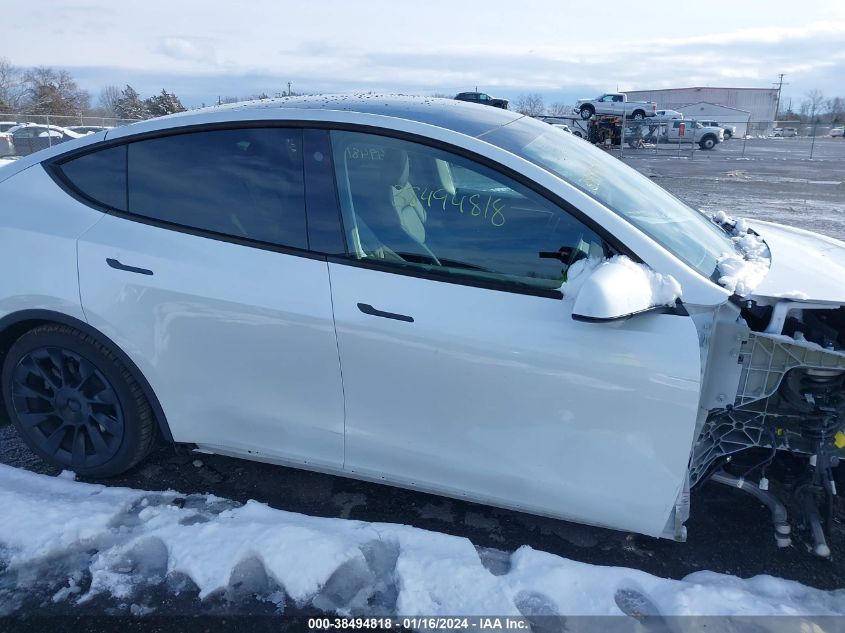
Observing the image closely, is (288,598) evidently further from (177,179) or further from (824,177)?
(824,177)

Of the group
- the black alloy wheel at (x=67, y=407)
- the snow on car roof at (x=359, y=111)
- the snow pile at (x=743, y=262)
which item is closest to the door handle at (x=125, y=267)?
the black alloy wheel at (x=67, y=407)

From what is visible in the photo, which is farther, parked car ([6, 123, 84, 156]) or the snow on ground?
parked car ([6, 123, 84, 156])

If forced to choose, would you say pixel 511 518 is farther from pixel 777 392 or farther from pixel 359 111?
pixel 359 111

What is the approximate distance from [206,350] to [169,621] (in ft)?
3.39

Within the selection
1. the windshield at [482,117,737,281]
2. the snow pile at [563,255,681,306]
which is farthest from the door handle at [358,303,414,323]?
the windshield at [482,117,737,281]

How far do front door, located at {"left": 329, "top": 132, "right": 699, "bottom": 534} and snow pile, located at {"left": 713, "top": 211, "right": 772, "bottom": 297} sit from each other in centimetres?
31

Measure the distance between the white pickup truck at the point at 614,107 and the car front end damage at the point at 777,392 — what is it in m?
41.7

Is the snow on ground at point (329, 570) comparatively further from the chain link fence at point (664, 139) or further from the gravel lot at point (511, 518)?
the chain link fence at point (664, 139)

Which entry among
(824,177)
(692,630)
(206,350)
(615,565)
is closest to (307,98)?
(206,350)

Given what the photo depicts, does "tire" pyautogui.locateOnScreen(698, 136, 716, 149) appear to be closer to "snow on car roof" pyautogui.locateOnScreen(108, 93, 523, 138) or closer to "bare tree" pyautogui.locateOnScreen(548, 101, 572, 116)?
"bare tree" pyautogui.locateOnScreen(548, 101, 572, 116)

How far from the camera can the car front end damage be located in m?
2.41

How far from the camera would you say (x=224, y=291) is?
104 inches

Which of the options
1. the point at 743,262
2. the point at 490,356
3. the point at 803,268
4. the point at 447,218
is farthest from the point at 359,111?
the point at 803,268

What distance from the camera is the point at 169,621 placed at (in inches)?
90.8
